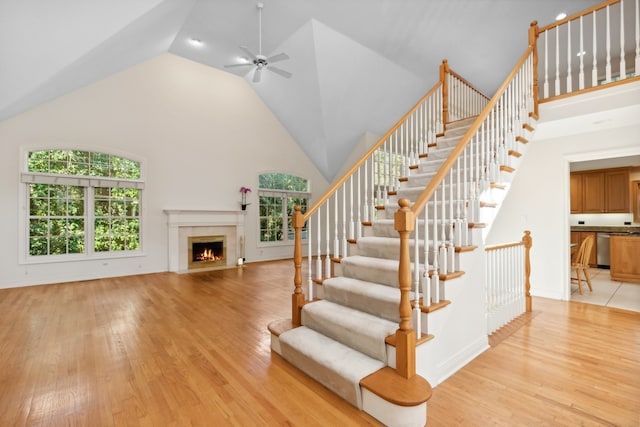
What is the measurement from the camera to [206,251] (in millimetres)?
7102

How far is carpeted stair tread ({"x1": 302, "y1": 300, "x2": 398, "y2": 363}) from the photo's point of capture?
6.98 feet

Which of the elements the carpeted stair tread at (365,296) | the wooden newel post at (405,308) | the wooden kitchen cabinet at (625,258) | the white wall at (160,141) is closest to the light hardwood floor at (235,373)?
the wooden newel post at (405,308)

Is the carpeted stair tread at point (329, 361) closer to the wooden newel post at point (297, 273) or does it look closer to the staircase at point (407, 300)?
the staircase at point (407, 300)

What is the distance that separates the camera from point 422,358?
2.05 meters

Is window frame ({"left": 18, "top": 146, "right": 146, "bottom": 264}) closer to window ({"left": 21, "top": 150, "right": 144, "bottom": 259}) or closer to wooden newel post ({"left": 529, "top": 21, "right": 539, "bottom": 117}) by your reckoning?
window ({"left": 21, "top": 150, "right": 144, "bottom": 259})

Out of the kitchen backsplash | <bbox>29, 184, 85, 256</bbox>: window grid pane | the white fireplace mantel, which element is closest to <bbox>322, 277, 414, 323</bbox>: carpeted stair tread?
the white fireplace mantel

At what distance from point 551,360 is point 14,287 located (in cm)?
759

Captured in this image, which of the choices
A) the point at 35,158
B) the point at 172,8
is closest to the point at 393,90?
the point at 172,8

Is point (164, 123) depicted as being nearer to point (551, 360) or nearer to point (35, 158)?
point (35, 158)

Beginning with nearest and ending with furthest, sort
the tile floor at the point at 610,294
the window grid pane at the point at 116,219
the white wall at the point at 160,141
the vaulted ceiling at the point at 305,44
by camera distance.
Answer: the vaulted ceiling at the point at 305,44
the tile floor at the point at 610,294
the white wall at the point at 160,141
the window grid pane at the point at 116,219

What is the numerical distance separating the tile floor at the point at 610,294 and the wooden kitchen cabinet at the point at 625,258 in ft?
0.73

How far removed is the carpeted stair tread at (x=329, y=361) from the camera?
1.96 metres

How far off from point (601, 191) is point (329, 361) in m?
8.11

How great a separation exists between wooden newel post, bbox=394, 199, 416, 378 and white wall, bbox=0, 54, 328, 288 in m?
6.04
